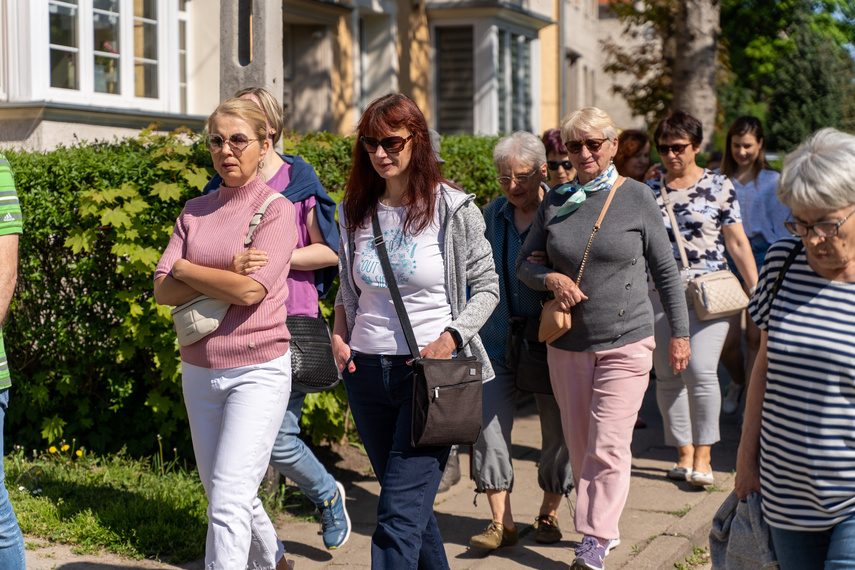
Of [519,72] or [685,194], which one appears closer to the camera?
[685,194]

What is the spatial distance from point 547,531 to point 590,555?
653 millimetres

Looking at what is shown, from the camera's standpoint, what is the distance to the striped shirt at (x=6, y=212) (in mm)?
3262

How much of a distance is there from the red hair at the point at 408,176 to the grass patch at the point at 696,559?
2.24m

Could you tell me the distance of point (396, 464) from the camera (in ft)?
11.4

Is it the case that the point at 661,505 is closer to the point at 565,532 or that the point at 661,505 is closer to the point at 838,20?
the point at 565,532

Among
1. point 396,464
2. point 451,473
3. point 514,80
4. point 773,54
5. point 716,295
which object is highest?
point 773,54

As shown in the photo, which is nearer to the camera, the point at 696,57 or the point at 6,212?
the point at 6,212

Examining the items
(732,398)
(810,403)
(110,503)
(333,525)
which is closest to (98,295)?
(110,503)

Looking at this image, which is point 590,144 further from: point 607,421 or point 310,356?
point 310,356

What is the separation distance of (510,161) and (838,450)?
2.59 metres

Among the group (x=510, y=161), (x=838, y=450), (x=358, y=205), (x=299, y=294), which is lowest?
(x=838, y=450)

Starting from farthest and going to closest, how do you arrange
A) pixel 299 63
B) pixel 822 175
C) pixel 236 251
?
pixel 299 63 < pixel 236 251 < pixel 822 175

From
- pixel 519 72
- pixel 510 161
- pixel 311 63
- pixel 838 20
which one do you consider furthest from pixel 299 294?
pixel 838 20

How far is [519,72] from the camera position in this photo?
1975 centimetres
